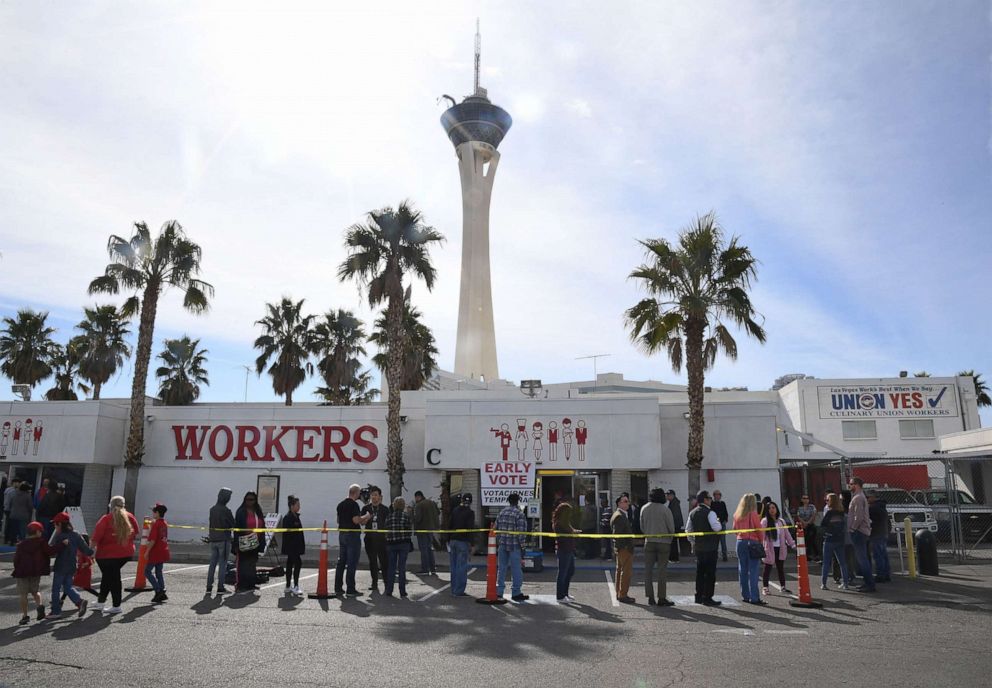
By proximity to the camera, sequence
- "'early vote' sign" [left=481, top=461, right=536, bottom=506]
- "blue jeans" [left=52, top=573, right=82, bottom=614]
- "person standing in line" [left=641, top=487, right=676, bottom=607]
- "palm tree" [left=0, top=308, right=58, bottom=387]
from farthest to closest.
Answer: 1. "palm tree" [left=0, top=308, right=58, bottom=387]
2. "'early vote' sign" [left=481, top=461, right=536, bottom=506]
3. "person standing in line" [left=641, top=487, right=676, bottom=607]
4. "blue jeans" [left=52, top=573, right=82, bottom=614]

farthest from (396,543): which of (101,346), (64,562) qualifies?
(101,346)

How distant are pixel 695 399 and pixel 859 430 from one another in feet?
81.2

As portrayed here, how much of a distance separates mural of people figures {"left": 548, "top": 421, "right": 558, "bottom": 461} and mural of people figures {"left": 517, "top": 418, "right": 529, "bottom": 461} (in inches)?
27.3

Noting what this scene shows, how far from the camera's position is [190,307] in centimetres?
2558

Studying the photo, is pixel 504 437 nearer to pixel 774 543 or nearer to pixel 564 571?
pixel 774 543

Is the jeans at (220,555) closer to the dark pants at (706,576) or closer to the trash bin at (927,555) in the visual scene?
the dark pants at (706,576)

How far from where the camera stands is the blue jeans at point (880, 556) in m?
13.3

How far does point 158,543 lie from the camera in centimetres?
1170

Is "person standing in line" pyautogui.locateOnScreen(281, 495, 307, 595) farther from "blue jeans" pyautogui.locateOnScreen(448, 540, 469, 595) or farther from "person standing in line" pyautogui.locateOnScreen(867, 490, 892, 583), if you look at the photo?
"person standing in line" pyautogui.locateOnScreen(867, 490, 892, 583)

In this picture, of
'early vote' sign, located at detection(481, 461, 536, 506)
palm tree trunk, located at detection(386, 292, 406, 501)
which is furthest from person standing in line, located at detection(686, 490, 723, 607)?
palm tree trunk, located at detection(386, 292, 406, 501)

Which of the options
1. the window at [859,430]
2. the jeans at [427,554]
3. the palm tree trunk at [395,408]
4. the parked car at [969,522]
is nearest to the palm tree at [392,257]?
the palm tree trunk at [395,408]

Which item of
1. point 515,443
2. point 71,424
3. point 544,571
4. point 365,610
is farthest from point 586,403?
point 71,424

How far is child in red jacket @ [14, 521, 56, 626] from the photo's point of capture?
955cm

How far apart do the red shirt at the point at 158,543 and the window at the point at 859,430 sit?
125 ft
